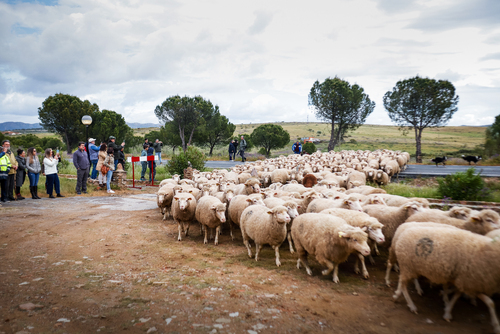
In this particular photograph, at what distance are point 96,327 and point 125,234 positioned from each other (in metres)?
4.76

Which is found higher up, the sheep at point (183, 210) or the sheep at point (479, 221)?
the sheep at point (479, 221)

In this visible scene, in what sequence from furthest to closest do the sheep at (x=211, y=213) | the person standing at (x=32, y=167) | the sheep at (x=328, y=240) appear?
the person standing at (x=32, y=167)
the sheep at (x=211, y=213)
the sheep at (x=328, y=240)

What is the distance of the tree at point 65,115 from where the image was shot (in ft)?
153

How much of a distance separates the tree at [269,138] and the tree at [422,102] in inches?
629

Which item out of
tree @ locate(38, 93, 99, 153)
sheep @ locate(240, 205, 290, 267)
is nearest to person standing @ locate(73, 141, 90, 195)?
sheep @ locate(240, 205, 290, 267)

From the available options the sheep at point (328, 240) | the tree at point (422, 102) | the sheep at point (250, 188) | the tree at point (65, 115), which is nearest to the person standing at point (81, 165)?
the sheep at point (250, 188)

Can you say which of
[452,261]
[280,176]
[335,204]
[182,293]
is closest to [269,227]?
[335,204]

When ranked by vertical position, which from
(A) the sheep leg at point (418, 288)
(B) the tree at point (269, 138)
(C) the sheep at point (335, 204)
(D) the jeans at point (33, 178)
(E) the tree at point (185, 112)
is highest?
(E) the tree at point (185, 112)

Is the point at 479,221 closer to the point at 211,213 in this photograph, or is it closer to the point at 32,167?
the point at 211,213

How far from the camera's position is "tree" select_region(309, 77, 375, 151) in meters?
40.3

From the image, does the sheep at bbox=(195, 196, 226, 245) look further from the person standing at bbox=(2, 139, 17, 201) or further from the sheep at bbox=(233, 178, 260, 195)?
the person standing at bbox=(2, 139, 17, 201)

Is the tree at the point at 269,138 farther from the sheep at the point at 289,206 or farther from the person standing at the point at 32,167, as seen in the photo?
the sheep at the point at 289,206

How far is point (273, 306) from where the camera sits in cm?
442

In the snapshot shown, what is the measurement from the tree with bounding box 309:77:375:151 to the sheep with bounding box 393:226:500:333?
37.2 meters
